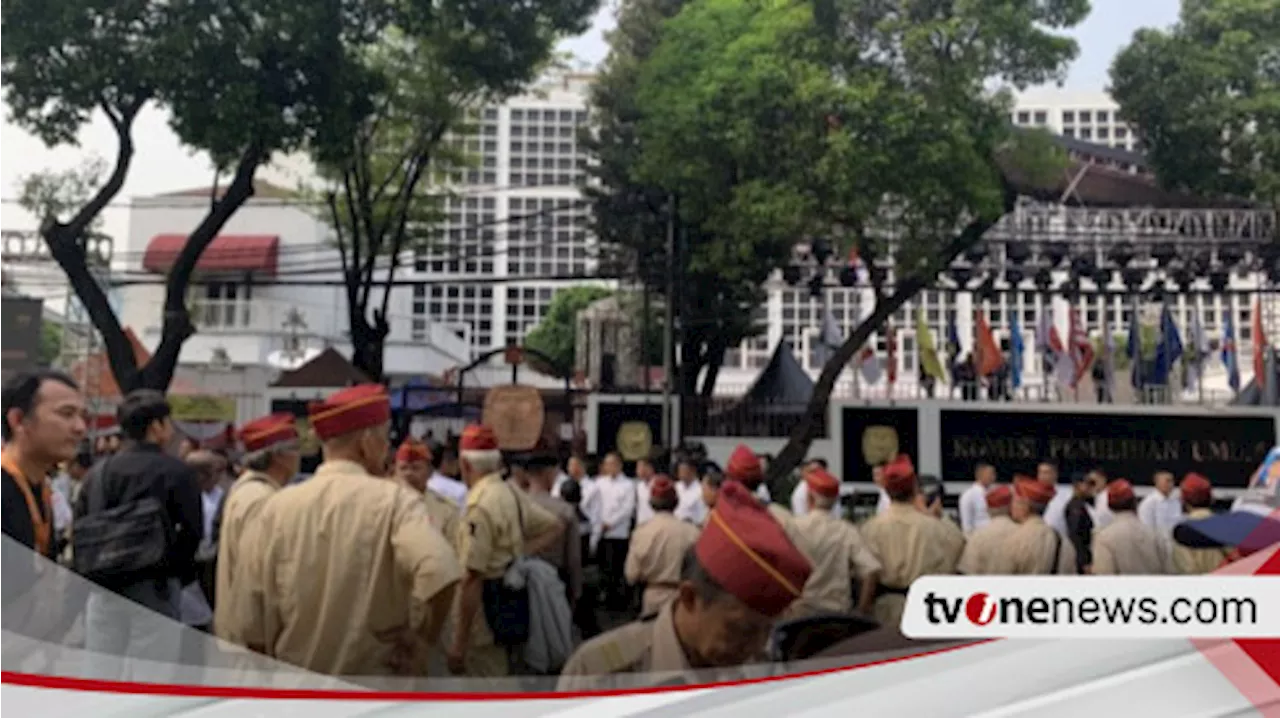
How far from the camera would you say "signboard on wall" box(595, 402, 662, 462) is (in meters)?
1.98

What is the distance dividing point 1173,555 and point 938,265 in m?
0.59

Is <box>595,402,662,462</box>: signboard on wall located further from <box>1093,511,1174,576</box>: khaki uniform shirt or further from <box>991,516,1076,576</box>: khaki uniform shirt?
<box>1093,511,1174,576</box>: khaki uniform shirt

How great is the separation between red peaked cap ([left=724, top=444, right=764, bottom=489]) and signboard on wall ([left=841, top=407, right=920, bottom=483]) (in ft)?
0.48

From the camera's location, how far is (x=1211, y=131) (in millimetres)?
1878

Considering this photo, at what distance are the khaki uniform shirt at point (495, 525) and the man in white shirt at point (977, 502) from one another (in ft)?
2.81

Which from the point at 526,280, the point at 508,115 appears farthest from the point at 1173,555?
the point at 508,115

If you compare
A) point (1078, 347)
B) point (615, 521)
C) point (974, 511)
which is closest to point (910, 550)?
point (974, 511)

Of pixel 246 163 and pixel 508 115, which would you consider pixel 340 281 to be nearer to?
pixel 246 163

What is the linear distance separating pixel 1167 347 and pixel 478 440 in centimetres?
120

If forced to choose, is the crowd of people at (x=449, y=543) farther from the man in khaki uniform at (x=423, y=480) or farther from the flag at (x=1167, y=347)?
the flag at (x=1167, y=347)

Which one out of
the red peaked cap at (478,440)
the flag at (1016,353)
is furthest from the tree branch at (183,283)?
the flag at (1016,353)

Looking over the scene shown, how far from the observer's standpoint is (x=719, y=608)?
1.71 m

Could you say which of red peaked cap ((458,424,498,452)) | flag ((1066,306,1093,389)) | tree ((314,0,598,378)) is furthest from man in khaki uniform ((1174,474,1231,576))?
tree ((314,0,598,378))

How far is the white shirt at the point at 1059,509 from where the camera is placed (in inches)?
71.7
